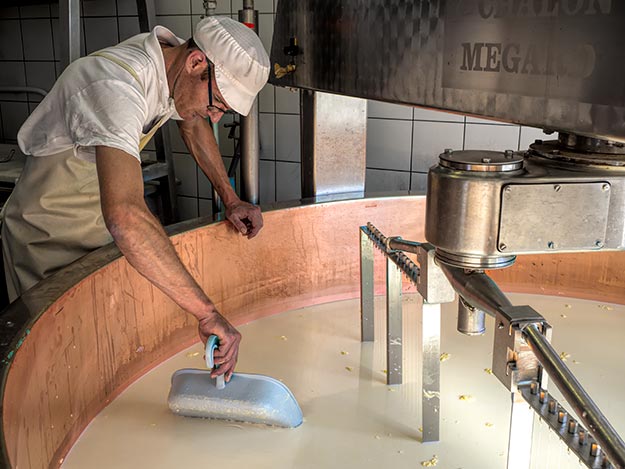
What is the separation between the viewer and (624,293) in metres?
2.09

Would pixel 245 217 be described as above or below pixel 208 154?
below

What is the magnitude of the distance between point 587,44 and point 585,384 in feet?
4.29

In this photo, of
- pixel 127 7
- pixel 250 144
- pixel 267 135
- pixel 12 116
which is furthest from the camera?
pixel 12 116

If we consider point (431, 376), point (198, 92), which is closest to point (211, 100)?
point (198, 92)

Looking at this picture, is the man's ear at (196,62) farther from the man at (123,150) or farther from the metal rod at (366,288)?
the metal rod at (366,288)

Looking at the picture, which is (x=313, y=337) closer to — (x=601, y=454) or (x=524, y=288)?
(x=524, y=288)

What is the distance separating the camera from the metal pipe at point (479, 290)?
32.8 inches

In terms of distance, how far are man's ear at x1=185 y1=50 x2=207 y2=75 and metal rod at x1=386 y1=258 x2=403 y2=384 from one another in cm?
67

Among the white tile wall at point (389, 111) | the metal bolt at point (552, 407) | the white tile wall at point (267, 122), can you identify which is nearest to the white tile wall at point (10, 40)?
the white tile wall at point (267, 122)

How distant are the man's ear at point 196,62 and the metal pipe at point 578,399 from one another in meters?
1.11

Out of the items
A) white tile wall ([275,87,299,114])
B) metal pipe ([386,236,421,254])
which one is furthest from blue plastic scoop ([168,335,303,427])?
white tile wall ([275,87,299,114])

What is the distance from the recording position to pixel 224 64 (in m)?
1.57

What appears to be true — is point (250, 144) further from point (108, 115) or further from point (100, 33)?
point (100, 33)

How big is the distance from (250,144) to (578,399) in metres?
1.45
